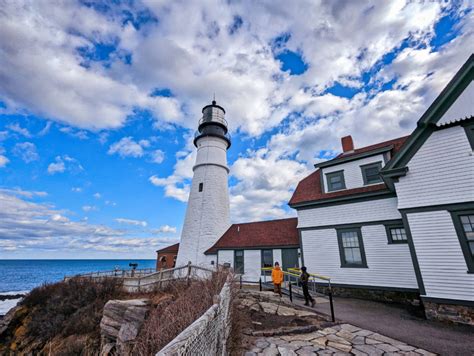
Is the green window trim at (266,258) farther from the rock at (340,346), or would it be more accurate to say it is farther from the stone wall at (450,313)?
the rock at (340,346)

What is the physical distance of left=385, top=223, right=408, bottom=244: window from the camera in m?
10.1

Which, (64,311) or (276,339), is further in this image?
(64,311)

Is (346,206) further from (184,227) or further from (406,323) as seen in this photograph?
(184,227)

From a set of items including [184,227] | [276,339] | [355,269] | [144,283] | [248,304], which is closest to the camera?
[276,339]

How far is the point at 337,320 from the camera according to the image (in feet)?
22.4

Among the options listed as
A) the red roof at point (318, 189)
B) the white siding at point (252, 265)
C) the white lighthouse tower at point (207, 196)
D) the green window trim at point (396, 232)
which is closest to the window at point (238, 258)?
the white siding at point (252, 265)

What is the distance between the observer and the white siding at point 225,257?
56.1 feet

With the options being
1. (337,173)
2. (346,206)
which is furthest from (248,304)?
(337,173)

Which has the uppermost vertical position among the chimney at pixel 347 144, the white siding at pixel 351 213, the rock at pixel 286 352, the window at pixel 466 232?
the chimney at pixel 347 144

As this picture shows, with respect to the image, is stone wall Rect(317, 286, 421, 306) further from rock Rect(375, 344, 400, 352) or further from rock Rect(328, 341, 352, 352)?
rock Rect(328, 341, 352, 352)

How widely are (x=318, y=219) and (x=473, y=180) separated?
6466mm

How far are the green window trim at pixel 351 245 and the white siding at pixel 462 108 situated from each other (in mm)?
5935

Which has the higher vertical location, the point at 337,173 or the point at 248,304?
the point at 337,173

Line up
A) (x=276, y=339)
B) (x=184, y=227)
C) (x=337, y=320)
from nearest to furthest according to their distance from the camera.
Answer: (x=276, y=339) < (x=337, y=320) < (x=184, y=227)
